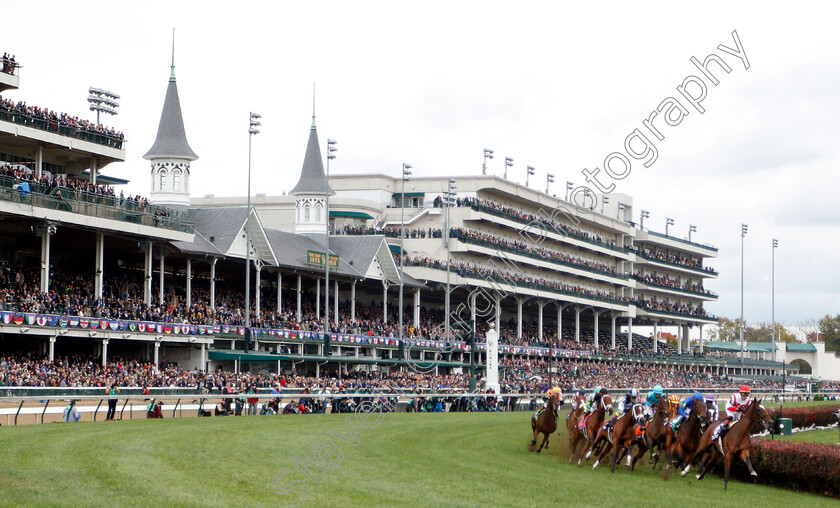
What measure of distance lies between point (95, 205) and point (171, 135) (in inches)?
620

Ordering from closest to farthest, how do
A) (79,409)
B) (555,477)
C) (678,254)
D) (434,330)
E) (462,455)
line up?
(555,477) → (462,455) → (79,409) → (434,330) → (678,254)

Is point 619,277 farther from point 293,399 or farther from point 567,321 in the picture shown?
point 293,399

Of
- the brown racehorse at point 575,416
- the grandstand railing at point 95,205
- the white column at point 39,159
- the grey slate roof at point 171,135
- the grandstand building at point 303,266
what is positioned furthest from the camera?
the grey slate roof at point 171,135

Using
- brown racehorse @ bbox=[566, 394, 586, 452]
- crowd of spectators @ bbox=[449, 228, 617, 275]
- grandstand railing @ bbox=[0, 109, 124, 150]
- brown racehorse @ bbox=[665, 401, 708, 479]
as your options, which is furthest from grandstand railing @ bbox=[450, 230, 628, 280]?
brown racehorse @ bbox=[665, 401, 708, 479]

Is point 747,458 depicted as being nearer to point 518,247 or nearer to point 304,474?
point 304,474

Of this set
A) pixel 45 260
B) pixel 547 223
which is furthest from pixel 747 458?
pixel 547 223

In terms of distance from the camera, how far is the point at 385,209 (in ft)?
236

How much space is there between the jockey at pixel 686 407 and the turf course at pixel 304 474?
0.96 metres

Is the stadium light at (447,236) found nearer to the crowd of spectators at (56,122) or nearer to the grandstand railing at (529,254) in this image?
the grandstand railing at (529,254)

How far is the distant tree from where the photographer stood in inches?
5062

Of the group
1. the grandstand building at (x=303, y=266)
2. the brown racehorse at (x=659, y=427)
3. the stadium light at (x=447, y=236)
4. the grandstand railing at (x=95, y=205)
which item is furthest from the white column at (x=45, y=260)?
the brown racehorse at (x=659, y=427)

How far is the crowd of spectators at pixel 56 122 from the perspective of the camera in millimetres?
36750

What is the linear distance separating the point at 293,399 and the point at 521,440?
1179 cm

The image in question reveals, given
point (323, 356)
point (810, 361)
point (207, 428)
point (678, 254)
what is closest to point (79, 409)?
point (207, 428)
